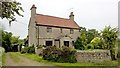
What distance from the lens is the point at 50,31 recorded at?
142ft

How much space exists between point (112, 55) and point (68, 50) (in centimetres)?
585

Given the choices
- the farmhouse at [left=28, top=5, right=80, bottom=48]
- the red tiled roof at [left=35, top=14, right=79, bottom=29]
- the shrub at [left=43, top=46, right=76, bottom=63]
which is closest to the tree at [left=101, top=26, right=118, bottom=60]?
the shrub at [left=43, top=46, right=76, bottom=63]

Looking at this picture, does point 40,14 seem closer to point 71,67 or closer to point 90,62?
point 90,62

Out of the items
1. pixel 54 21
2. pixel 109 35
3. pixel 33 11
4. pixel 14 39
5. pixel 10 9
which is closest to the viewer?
pixel 10 9

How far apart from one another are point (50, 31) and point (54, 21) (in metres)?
3.53

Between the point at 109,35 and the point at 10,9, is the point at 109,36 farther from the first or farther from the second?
the point at 10,9

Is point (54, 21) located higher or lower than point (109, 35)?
higher

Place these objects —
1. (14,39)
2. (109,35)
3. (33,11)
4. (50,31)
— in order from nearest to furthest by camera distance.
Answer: (109,35) < (50,31) < (33,11) < (14,39)

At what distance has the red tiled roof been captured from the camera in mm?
42981

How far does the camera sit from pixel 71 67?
1942 cm

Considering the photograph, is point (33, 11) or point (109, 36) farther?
point (33, 11)

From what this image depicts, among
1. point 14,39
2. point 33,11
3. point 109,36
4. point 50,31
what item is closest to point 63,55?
point 109,36

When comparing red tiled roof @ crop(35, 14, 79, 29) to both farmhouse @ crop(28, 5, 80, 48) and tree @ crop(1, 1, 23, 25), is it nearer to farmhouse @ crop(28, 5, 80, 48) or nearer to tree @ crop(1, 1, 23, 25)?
farmhouse @ crop(28, 5, 80, 48)

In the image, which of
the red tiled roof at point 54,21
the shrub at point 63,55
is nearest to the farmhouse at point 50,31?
the red tiled roof at point 54,21
